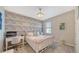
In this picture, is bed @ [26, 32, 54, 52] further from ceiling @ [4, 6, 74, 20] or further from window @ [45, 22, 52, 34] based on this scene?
ceiling @ [4, 6, 74, 20]

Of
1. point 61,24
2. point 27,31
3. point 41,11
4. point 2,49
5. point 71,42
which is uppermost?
point 41,11

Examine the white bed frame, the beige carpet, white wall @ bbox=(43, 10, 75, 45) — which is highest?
white wall @ bbox=(43, 10, 75, 45)

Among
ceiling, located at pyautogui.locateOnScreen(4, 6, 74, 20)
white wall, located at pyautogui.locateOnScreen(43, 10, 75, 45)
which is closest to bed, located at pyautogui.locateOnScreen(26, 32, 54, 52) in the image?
white wall, located at pyautogui.locateOnScreen(43, 10, 75, 45)

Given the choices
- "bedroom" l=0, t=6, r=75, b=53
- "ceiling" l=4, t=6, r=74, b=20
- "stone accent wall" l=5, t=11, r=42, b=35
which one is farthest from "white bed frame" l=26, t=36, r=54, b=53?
"ceiling" l=4, t=6, r=74, b=20

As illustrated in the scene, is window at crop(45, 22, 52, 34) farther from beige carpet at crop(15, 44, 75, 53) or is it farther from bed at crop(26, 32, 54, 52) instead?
beige carpet at crop(15, 44, 75, 53)

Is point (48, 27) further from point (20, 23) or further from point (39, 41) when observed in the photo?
point (20, 23)

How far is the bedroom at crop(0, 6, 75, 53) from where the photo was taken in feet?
4.91

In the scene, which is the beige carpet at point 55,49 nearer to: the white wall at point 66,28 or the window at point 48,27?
the white wall at point 66,28

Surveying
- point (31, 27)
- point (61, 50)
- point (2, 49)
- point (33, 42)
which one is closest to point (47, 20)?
point (31, 27)

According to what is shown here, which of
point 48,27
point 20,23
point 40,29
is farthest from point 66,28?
point 20,23

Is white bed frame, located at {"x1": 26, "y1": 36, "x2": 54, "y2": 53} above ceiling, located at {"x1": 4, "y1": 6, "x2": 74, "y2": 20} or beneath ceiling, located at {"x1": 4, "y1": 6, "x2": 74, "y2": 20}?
beneath
